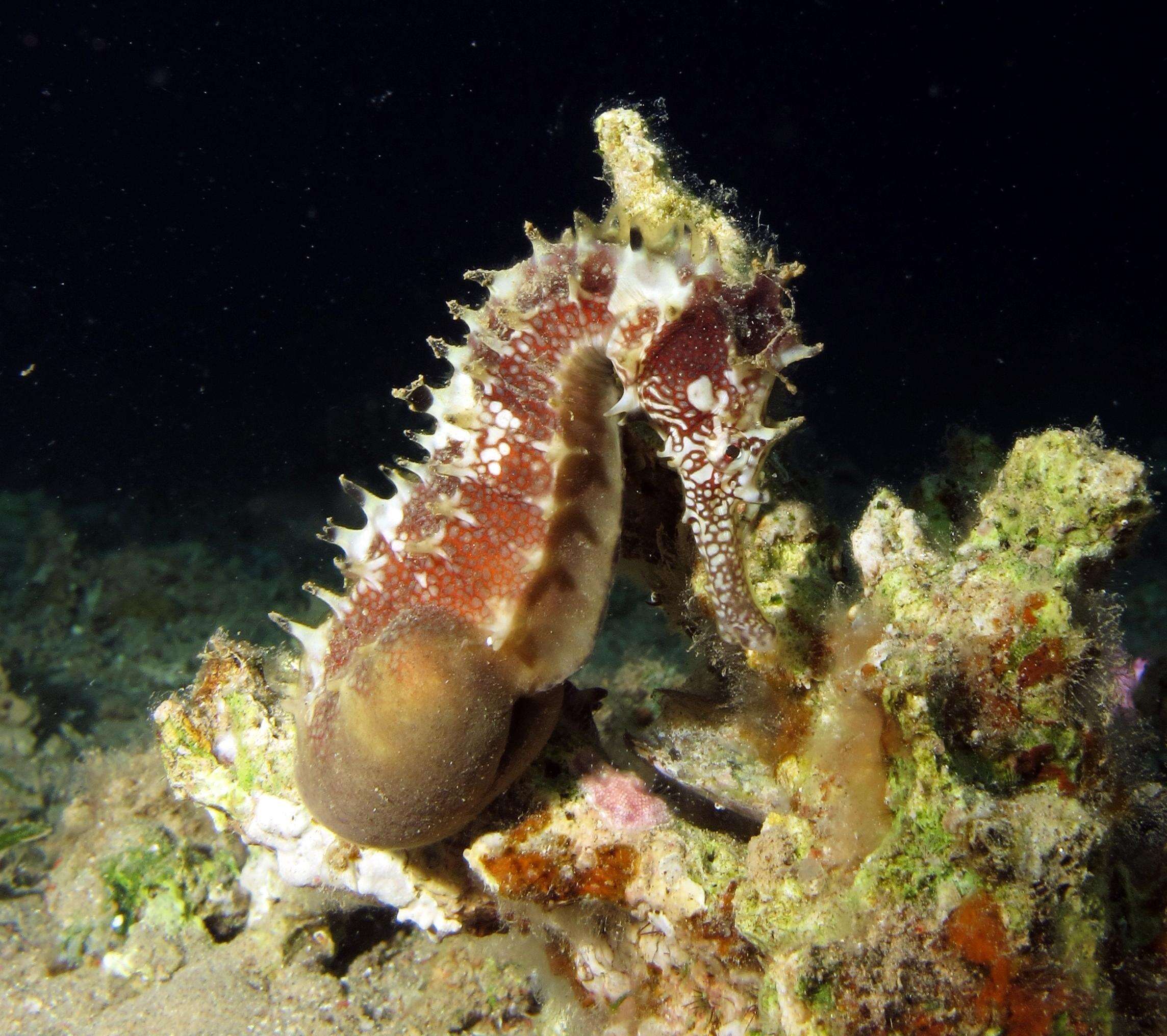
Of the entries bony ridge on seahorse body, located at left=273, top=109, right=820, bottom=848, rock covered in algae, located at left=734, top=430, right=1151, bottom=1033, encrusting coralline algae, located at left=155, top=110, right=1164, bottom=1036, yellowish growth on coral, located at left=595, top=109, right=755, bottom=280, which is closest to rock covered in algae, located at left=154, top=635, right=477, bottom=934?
encrusting coralline algae, located at left=155, top=110, right=1164, bottom=1036

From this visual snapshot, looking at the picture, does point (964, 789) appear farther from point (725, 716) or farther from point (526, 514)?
point (526, 514)

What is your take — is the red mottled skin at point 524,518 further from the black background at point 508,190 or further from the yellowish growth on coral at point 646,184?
the black background at point 508,190

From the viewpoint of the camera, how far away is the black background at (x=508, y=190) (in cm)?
1916

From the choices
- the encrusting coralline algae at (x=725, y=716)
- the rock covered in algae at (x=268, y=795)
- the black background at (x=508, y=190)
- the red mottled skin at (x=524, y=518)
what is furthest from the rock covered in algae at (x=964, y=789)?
the black background at (x=508, y=190)

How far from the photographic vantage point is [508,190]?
2089 cm

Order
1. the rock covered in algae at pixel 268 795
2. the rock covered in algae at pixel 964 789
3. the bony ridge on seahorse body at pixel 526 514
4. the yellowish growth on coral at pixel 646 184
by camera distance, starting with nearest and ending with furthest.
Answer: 1. the rock covered in algae at pixel 964 789
2. the bony ridge on seahorse body at pixel 526 514
3. the rock covered in algae at pixel 268 795
4. the yellowish growth on coral at pixel 646 184

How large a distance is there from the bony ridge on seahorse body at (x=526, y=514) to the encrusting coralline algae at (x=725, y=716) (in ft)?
0.05

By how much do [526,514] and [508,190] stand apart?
20205 mm

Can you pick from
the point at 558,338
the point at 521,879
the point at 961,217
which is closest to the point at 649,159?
the point at 558,338

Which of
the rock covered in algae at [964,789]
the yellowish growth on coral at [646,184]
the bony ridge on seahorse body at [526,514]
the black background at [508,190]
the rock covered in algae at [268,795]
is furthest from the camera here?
the black background at [508,190]

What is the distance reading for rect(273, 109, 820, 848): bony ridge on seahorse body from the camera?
2.82m

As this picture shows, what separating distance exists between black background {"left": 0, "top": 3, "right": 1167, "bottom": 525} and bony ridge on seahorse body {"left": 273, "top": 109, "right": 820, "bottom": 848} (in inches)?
572

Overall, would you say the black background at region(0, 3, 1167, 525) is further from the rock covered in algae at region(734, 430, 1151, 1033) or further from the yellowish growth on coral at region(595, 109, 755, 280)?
the rock covered in algae at region(734, 430, 1151, 1033)

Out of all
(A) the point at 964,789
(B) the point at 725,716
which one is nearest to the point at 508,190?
(B) the point at 725,716
